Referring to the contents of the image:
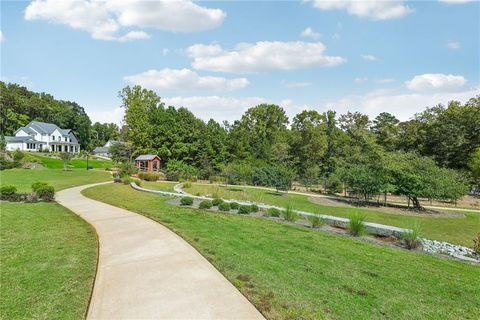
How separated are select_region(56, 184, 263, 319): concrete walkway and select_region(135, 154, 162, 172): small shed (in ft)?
95.9

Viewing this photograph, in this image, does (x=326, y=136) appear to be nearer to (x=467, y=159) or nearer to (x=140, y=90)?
(x=467, y=159)

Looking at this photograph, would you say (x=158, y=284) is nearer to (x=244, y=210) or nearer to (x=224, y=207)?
(x=244, y=210)

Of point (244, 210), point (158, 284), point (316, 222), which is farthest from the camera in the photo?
point (244, 210)

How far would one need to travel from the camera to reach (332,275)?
598cm

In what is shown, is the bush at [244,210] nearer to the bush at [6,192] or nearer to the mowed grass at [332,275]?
the mowed grass at [332,275]

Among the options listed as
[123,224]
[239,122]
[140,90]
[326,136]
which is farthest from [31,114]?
[123,224]

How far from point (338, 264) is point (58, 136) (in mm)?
75380

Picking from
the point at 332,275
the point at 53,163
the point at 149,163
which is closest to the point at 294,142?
the point at 149,163

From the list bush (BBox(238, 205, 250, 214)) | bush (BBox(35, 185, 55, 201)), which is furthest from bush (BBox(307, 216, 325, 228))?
bush (BBox(35, 185, 55, 201))

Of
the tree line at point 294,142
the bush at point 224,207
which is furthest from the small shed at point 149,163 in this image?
the bush at point 224,207

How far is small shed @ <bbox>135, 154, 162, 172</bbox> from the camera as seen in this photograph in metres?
37.0

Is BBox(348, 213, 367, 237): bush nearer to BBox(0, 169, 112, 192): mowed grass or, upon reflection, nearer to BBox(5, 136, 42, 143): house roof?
BBox(0, 169, 112, 192): mowed grass

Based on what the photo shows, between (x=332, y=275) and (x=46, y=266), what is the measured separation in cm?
564

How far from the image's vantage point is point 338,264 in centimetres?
668
